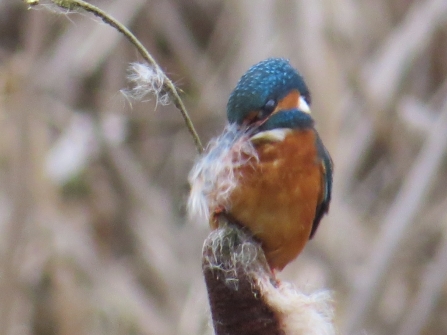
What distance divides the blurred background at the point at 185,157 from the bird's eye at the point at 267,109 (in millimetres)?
1306

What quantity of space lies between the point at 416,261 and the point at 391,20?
1.30 meters

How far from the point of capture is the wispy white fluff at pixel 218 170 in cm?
104

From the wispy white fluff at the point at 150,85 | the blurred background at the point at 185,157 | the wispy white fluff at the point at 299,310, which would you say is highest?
the wispy white fluff at the point at 150,85

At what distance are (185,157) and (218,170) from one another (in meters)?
2.70

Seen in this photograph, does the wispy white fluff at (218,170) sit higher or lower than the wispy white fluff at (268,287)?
higher

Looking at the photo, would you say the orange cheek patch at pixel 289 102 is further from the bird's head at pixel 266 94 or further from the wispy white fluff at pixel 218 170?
the wispy white fluff at pixel 218 170

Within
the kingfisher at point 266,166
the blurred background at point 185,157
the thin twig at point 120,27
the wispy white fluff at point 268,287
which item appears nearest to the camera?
the thin twig at point 120,27

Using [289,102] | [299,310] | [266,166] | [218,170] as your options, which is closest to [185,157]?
[289,102]

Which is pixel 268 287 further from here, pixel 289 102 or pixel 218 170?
pixel 289 102

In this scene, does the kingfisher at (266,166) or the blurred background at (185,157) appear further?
the blurred background at (185,157)

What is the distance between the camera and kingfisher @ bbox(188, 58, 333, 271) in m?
1.08

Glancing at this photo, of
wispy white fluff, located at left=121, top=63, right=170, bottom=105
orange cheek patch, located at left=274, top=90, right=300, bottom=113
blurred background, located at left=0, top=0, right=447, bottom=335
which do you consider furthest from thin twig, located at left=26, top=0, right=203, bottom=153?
blurred background, located at left=0, top=0, right=447, bottom=335

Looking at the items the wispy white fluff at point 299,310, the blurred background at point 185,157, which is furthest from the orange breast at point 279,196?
the blurred background at point 185,157

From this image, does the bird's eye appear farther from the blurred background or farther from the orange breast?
the blurred background
